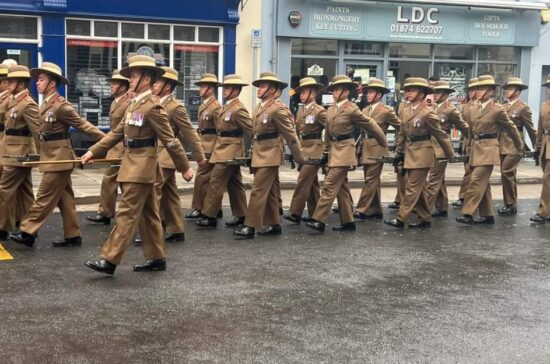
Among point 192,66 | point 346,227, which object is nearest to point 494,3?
point 192,66

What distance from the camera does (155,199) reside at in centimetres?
707

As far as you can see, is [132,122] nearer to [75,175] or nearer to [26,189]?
[26,189]

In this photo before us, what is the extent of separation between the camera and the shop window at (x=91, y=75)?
15094 millimetres

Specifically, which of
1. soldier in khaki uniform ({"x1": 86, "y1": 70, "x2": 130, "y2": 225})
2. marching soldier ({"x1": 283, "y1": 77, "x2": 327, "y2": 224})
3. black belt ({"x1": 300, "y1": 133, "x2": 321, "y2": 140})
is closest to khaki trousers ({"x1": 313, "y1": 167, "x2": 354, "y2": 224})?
marching soldier ({"x1": 283, "y1": 77, "x2": 327, "y2": 224})

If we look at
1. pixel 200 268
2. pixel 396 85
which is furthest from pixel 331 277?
pixel 396 85

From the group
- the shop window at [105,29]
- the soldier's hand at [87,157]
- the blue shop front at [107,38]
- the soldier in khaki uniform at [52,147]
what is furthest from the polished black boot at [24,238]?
the shop window at [105,29]

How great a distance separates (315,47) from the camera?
17031mm

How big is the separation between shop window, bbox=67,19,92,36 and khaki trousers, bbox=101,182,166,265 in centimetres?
894

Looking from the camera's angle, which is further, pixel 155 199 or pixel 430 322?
pixel 155 199

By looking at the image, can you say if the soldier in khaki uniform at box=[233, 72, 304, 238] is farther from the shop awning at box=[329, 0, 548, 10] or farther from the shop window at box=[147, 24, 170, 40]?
the shop awning at box=[329, 0, 548, 10]

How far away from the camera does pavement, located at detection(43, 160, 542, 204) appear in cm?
1186

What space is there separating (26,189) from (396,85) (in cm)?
1139

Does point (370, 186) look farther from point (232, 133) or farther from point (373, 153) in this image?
point (232, 133)

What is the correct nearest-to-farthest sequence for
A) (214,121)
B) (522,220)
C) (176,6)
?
(214,121) < (522,220) < (176,6)
